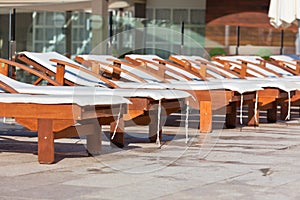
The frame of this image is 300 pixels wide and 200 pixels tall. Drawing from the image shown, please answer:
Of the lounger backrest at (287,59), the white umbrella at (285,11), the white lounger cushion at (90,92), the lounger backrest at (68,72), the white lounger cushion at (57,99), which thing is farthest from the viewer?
the lounger backrest at (287,59)

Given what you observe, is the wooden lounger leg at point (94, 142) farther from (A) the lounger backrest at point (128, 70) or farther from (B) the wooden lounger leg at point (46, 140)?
(A) the lounger backrest at point (128, 70)

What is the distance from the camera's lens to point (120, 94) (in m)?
6.41

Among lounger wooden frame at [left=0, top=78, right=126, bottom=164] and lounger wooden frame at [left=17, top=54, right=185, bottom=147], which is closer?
lounger wooden frame at [left=0, top=78, right=126, bottom=164]

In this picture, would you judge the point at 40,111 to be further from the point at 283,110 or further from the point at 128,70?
the point at 283,110

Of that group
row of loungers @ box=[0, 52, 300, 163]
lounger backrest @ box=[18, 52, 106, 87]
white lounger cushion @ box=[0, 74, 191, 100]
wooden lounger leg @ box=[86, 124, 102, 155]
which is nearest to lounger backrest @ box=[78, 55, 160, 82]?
row of loungers @ box=[0, 52, 300, 163]

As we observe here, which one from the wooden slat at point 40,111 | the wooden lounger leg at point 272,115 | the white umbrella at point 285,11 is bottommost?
the wooden lounger leg at point 272,115

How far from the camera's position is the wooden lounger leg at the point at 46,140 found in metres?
5.35

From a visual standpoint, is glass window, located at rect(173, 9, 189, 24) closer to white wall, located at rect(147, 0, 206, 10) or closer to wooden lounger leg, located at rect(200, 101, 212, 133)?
white wall, located at rect(147, 0, 206, 10)

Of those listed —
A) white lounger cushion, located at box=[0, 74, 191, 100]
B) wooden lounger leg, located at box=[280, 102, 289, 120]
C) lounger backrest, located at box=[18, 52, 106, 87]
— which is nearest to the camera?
white lounger cushion, located at box=[0, 74, 191, 100]

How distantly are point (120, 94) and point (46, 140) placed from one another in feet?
3.91

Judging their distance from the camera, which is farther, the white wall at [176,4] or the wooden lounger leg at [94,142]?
the white wall at [176,4]

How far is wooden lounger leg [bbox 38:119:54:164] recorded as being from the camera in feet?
17.5

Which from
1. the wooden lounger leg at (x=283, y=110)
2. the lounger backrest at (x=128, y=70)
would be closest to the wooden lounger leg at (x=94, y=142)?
the lounger backrest at (x=128, y=70)

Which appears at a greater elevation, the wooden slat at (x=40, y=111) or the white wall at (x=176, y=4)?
the white wall at (x=176, y=4)
